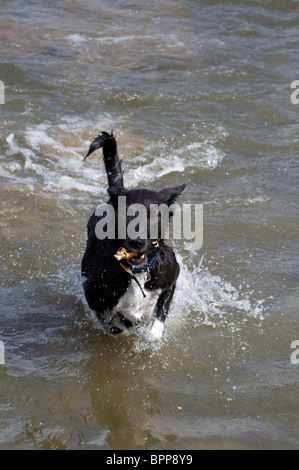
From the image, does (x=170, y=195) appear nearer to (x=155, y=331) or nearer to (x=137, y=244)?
(x=137, y=244)

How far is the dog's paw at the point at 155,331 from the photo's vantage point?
5.32 m

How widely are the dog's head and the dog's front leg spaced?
1.66 feet

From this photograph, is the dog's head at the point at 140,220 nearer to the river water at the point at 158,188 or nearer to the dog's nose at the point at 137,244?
the dog's nose at the point at 137,244

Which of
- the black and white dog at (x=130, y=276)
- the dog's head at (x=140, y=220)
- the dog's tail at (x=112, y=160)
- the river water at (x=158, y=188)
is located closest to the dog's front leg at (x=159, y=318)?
the black and white dog at (x=130, y=276)

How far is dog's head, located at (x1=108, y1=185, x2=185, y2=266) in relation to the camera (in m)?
4.75

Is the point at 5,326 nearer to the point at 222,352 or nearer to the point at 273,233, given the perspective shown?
the point at 222,352

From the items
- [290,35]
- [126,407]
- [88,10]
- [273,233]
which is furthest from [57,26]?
[126,407]

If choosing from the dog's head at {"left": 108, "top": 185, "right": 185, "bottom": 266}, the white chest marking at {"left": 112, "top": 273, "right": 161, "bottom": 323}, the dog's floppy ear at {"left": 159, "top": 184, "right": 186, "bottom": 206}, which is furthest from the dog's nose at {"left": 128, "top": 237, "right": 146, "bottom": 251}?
the dog's floppy ear at {"left": 159, "top": 184, "right": 186, "bottom": 206}

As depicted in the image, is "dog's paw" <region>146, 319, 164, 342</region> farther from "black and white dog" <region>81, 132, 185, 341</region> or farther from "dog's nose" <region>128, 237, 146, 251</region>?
"dog's nose" <region>128, 237, 146, 251</region>

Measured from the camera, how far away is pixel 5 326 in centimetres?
562

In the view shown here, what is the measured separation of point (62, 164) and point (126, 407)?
14.8ft

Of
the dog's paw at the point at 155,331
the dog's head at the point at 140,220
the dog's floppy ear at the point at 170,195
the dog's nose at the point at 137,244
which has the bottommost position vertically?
the dog's paw at the point at 155,331

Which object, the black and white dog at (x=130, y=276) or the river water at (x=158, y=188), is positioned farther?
the black and white dog at (x=130, y=276)

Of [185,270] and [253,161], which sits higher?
[253,161]
